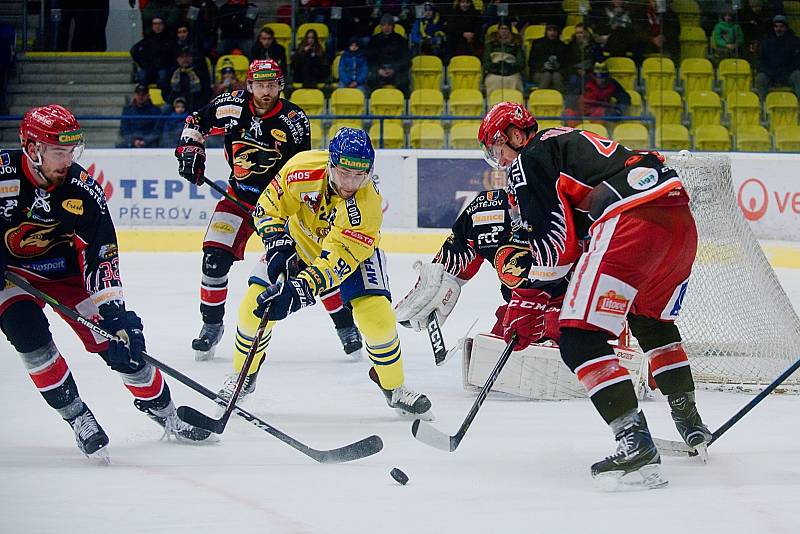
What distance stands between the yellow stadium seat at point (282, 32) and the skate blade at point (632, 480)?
21.8 ft

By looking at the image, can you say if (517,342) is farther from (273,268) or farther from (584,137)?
(273,268)

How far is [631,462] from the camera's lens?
2.76 meters

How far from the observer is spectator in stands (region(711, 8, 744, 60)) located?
27.1ft

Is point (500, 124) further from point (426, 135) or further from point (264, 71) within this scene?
point (426, 135)

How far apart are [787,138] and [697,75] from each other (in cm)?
84


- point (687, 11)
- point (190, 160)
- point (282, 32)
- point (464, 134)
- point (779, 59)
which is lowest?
point (464, 134)

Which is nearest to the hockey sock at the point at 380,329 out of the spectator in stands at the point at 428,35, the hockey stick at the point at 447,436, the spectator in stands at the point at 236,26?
the hockey stick at the point at 447,436

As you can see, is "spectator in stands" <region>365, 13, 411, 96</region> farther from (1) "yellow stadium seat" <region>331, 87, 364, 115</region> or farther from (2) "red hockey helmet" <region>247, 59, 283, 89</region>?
(2) "red hockey helmet" <region>247, 59, 283, 89</region>

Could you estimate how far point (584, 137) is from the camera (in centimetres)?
292

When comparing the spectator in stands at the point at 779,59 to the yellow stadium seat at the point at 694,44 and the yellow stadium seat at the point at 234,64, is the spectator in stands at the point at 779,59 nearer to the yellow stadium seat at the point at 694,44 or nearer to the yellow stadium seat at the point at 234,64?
the yellow stadium seat at the point at 694,44

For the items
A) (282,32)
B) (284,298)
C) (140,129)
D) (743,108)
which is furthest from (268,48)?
(284,298)

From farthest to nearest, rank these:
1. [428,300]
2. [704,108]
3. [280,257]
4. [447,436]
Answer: [704,108] → [428,300] → [280,257] → [447,436]

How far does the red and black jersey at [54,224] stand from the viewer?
2980mm

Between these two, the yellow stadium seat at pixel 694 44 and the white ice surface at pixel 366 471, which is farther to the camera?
the yellow stadium seat at pixel 694 44
